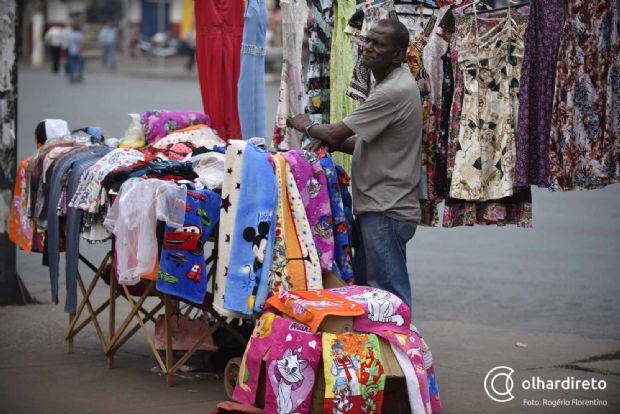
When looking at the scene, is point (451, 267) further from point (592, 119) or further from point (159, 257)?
point (159, 257)

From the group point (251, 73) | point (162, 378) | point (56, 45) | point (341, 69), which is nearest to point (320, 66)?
Answer: point (341, 69)

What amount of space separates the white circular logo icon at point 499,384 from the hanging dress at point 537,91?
3.72 feet

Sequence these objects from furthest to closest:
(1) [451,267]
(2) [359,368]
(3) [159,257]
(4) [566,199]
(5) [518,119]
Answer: (4) [566,199], (1) [451,267], (5) [518,119], (3) [159,257], (2) [359,368]

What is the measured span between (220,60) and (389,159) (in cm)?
211

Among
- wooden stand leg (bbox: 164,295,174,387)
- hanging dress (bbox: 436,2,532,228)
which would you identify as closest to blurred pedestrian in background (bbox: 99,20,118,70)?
hanging dress (bbox: 436,2,532,228)

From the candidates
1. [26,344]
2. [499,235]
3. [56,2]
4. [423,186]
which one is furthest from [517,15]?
[56,2]

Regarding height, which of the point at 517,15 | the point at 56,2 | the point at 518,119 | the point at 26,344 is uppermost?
the point at 56,2

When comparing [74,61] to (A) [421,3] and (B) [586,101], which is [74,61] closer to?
(A) [421,3]

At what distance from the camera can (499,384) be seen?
20.2ft

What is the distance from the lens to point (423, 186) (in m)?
6.09

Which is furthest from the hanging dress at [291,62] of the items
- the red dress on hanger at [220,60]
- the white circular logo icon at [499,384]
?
the white circular logo icon at [499,384]

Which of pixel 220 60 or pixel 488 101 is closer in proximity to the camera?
pixel 488 101

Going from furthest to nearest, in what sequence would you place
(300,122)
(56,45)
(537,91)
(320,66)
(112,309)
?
(56,45) → (320,66) → (112,309) → (537,91) → (300,122)

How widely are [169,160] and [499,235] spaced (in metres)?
6.19
